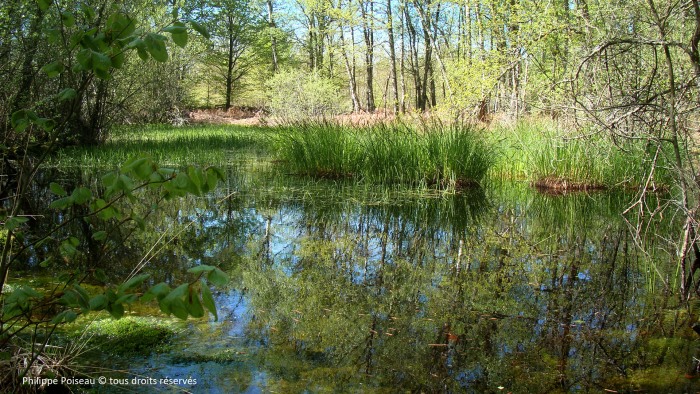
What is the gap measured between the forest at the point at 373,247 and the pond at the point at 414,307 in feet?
0.06

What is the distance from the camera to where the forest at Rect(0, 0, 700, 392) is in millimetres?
1639

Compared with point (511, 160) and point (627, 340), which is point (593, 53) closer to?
point (627, 340)

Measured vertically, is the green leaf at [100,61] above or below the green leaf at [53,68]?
below

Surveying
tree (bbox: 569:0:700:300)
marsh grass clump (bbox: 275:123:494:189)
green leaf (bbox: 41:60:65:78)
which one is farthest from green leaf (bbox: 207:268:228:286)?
marsh grass clump (bbox: 275:123:494:189)

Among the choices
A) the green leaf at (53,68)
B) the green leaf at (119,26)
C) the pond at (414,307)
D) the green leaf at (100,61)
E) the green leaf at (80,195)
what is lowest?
the pond at (414,307)

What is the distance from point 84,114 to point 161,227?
23.7ft

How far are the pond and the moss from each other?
2.4 inches

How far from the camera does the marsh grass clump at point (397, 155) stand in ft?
25.3

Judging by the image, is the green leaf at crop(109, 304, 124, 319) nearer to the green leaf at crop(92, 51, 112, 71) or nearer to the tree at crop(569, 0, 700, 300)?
the green leaf at crop(92, 51, 112, 71)

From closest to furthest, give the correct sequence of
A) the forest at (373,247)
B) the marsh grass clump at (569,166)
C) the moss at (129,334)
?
the forest at (373,247), the moss at (129,334), the marsh grass clump at (569,166)

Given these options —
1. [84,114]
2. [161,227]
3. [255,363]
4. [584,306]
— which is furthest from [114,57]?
[84,114]

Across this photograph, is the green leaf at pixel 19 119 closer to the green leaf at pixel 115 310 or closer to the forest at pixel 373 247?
the forest at pixel 373 247

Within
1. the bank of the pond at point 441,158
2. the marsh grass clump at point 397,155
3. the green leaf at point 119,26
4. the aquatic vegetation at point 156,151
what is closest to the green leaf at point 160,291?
the green leaf at point 119,26

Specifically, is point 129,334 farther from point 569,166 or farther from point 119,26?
point 569,166
